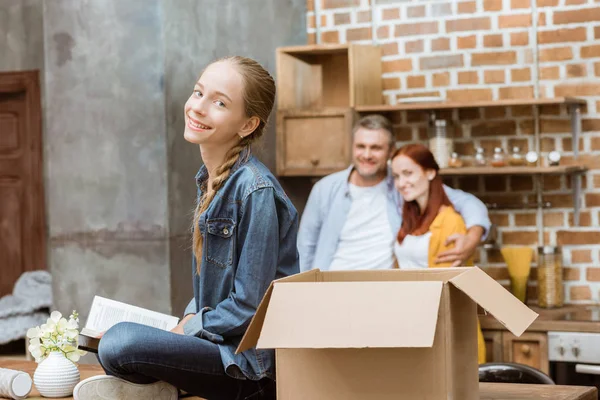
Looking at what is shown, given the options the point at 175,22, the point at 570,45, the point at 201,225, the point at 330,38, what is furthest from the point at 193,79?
the point at 201,225

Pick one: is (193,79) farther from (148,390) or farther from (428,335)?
(428,335)

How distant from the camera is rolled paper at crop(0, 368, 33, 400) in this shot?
2562mm

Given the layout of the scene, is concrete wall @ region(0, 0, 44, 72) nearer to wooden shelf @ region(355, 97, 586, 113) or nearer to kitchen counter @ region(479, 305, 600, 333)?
wooden shelf @ region(355, 97, 586, 113)

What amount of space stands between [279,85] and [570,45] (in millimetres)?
1398

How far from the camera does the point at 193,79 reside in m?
4.59

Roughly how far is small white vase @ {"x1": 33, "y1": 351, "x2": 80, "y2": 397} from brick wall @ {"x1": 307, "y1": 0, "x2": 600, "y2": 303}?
2.74 meters

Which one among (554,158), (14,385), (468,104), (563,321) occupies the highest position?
(468,104)

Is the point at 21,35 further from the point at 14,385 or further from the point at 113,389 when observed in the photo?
the point at 113,389

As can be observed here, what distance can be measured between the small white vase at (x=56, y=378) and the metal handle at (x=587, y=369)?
2.36 metres

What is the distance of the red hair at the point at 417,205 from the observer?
14.5 feet

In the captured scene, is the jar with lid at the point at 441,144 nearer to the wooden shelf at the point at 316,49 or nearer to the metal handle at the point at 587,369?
the wooden shelf at the point at 316,49

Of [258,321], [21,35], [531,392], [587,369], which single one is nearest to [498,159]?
[587,369]

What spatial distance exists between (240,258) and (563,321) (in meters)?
2.41

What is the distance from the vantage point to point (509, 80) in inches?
192
